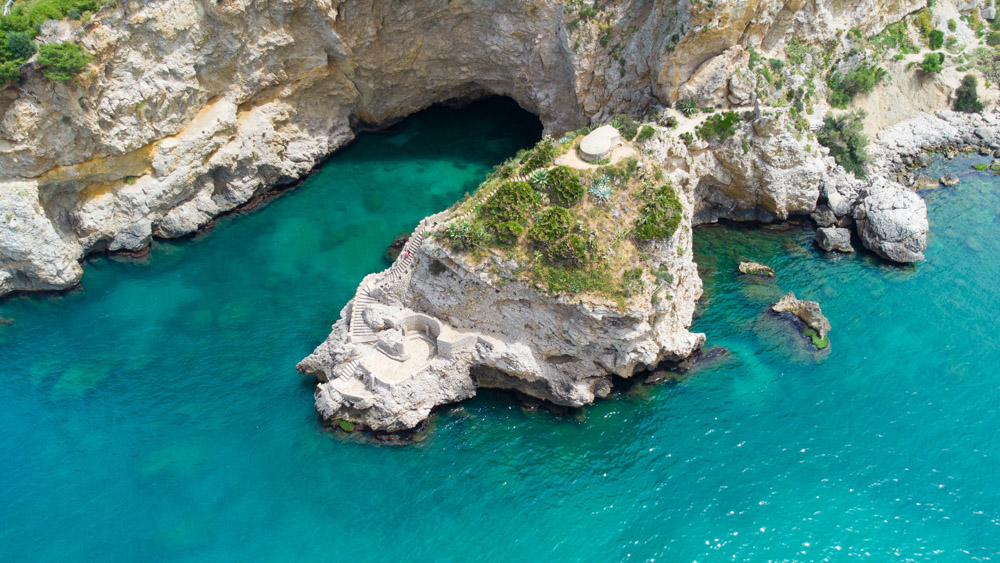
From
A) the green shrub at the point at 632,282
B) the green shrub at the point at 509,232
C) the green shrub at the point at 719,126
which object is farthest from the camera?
the green shrub at the point at 719,126

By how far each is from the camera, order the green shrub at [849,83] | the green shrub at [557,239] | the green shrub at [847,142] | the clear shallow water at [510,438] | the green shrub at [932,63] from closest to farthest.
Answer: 1. the clear shallow water at [510,438]
2. the green shrub at [557,239]
3. the green shrub at [847,142]
4. the green shrub at [849,83]
5. the green shrub at [932,63]

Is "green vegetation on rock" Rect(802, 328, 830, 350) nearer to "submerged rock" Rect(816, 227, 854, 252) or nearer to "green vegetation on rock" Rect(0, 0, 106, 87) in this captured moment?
"submerged rock" Rect(816, 227, 854, 252)

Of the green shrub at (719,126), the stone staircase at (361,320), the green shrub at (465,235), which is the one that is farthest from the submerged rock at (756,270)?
the stone staircase at (361,320)

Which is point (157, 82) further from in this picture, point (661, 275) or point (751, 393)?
point (751, 393)

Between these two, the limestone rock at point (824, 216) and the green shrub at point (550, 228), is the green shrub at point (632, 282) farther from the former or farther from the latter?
the limestone rock at point (824, 216)

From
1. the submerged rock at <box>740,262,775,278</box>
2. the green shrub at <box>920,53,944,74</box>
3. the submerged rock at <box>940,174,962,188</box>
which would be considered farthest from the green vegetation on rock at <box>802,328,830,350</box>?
the green shrub at <box>920,53,944,74</box>

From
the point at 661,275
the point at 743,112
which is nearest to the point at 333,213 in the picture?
the point at 661,275

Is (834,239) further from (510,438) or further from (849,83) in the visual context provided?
(510,438)
